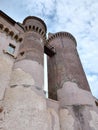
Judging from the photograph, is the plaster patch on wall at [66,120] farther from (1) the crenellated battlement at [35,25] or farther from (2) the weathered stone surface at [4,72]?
(1) the crenellated battlement at [35,25]

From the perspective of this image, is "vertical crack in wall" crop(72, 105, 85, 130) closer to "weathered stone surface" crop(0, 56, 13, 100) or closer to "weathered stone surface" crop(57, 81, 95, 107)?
"weathered stone surface" crop(57, 81, 95, 107)

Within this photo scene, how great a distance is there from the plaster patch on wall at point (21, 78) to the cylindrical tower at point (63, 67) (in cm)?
375

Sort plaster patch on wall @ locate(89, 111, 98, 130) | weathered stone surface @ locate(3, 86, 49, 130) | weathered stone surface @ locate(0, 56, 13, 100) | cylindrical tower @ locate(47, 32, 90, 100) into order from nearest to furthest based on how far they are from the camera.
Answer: weathered stone surface @ locate(3, 86, 49, 130), weathered stone surface @ locate(0, 56, 13, 100), plaster patch on wall @ locate(89, 111, 98, 130), cylindrical tower @ locate(47, 32, 90, 100)

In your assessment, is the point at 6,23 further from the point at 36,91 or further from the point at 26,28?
the point at 36,91

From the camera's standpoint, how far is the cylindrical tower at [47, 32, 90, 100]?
1362 centimetres

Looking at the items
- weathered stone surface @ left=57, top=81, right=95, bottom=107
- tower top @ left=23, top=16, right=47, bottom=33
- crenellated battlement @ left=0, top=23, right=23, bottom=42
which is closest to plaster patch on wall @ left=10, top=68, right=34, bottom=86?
weathered stone surface @ left=57, top=81, right=95, bottom=107

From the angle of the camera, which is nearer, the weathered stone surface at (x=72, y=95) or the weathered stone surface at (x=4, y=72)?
the weathered stone surface at (x=4, y=72)

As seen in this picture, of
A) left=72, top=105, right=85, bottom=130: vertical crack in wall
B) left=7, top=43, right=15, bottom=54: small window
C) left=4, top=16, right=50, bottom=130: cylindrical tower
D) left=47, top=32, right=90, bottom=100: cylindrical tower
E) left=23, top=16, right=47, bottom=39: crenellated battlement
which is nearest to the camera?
left=4, top=16, right=50, bottom=130: cylindrical tower

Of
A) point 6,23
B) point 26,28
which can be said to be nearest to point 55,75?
point 26,28

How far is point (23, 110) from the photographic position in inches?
332

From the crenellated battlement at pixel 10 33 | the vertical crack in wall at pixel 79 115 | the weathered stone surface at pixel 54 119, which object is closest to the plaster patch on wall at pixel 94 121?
the vertical crack in wall at pixel 79 115

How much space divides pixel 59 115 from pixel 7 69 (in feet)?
18.8

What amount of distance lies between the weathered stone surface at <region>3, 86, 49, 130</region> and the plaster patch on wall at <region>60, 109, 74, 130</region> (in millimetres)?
2019

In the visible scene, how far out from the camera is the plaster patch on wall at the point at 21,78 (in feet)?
33.5
